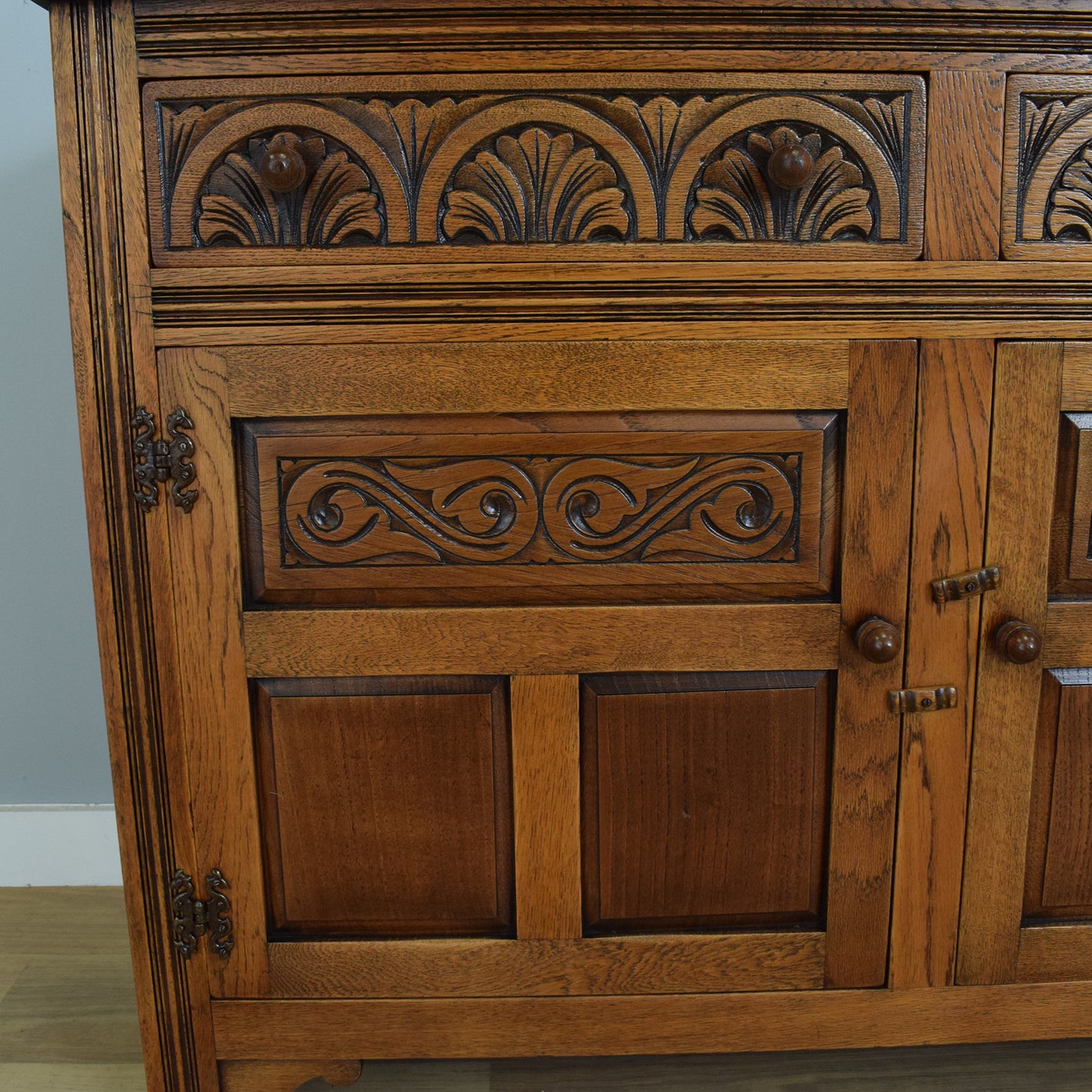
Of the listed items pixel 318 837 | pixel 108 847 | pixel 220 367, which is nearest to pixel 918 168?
pixel 220 367

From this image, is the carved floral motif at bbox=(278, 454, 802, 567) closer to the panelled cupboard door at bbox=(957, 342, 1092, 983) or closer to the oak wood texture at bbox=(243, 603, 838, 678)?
the oak wood texture at bbox=(243, 603, 838, 678)

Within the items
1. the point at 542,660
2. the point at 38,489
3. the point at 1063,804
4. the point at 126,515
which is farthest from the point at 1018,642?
the point at 38,489

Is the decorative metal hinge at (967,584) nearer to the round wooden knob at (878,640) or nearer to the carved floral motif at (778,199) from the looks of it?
the round wooden knob at (878,640)

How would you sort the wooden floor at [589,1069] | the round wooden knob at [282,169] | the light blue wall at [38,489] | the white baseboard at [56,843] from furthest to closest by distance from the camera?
the white baseboard at [56,843] → the light blue wall at [38,489] → the wooden floor at [589,1069] → the round wooden knob at [282,169]

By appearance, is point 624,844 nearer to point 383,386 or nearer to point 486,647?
point 486,647

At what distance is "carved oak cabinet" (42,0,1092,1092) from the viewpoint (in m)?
0.71

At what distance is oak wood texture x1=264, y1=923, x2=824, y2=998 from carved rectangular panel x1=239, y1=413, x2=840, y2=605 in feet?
1.04

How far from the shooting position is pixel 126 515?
753 mm

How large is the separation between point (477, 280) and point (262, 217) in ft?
0.59

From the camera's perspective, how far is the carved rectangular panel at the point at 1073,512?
76 cm

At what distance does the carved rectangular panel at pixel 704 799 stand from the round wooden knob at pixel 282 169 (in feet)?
1.54

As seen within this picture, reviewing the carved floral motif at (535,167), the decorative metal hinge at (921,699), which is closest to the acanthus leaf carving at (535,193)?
the carved floral motif at (535,167)

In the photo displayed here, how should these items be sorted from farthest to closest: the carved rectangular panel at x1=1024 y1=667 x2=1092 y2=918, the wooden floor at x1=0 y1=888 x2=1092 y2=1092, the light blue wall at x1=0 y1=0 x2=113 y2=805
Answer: the light blue wall at x1=0 y1=0 x2=113 y2=805
the wooden floor at x1=0 y1=888 x2=1092 y2=1092
the carved rectangular panel at x1=1024 y1=667 x2=1092 y2=918

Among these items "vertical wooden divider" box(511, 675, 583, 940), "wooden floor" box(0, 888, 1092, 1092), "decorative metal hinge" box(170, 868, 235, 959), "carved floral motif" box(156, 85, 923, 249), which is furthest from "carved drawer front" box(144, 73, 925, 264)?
"wooden floor" box(0, 888, 1092, 1092)
